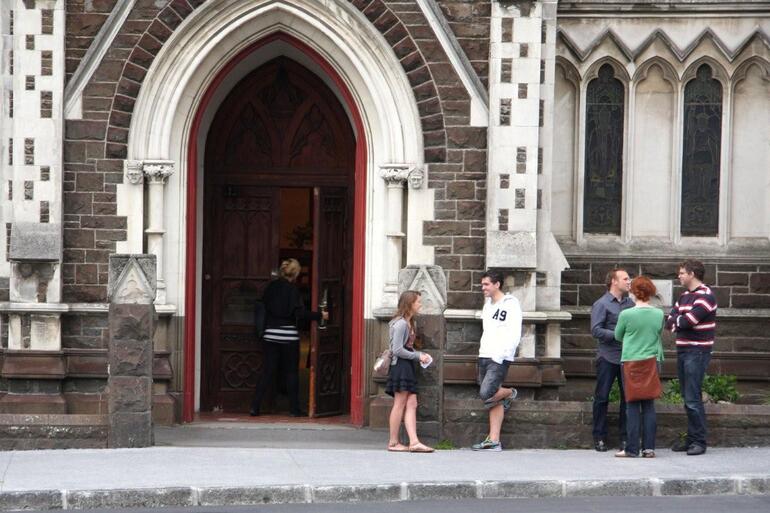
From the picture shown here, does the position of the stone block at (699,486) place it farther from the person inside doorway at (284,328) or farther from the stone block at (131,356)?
the person inside doorway at (284,328)

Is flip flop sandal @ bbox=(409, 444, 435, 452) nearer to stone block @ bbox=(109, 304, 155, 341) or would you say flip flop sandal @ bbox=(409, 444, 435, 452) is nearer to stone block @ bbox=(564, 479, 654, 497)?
stone block @ bbox=(564, 479, 654, 497)

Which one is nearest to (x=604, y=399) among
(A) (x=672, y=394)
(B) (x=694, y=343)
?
(B) (x=694, y=343)

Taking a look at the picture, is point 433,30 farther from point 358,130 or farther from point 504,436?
point 504,436

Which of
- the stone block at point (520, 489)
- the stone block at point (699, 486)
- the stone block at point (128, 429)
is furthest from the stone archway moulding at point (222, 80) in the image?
the stone block at point (699, 486)

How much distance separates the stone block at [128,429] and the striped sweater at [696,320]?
16.0 ft

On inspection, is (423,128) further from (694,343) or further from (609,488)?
(609,488)

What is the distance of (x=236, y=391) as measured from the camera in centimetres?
1842

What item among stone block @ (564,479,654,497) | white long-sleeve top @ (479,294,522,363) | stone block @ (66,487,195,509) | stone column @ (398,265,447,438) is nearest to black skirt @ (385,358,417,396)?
stone column @ (398,265,447,438)

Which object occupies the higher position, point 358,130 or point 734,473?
point 358,130

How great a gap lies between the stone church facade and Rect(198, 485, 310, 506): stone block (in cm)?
340

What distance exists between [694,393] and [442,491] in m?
3.14

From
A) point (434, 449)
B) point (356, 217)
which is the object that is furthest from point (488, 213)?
point (434, 449)

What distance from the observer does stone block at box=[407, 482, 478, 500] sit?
41.5 ft

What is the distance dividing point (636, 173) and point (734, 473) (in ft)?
19.4
